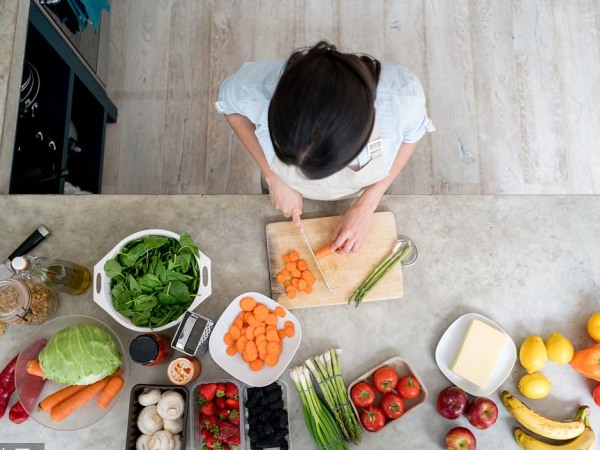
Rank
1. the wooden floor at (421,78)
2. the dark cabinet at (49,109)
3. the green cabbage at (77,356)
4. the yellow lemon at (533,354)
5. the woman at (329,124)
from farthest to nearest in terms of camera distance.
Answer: the wooden floor at (421,78), the dark cabinet at (49,109), the yellow lemon at (533,354), the green cabbage at (77,356), the woman at (329,124)

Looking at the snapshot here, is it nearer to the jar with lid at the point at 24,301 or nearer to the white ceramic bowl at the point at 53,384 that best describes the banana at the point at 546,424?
the white ceramic bowl at the point at 53,384

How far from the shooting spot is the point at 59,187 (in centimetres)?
163

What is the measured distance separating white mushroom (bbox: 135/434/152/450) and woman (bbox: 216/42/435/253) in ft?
2.14

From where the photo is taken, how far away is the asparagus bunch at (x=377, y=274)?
3.98 feet

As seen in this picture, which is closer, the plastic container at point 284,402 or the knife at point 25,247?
the plastic container at point 284,402

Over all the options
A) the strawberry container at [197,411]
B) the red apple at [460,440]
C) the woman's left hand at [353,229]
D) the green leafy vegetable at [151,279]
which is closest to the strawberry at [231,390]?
the strawberry container at [197,411]

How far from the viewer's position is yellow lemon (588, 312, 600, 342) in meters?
1.16

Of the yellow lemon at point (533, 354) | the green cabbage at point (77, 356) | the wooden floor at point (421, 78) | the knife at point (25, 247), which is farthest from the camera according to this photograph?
the wooden floor at point (421, 78)

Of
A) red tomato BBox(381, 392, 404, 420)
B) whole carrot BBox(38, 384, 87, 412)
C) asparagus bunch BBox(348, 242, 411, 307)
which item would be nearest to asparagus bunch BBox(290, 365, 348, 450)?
red tomato BBox(381, 392, 404, 420)

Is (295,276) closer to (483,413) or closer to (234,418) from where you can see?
(234,418)

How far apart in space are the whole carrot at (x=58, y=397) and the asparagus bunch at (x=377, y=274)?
73 cm

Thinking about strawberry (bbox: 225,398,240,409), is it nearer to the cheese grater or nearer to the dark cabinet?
the cheese grater

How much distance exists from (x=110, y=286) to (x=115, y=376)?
0.23 m

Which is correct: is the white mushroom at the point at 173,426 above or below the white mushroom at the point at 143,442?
above
